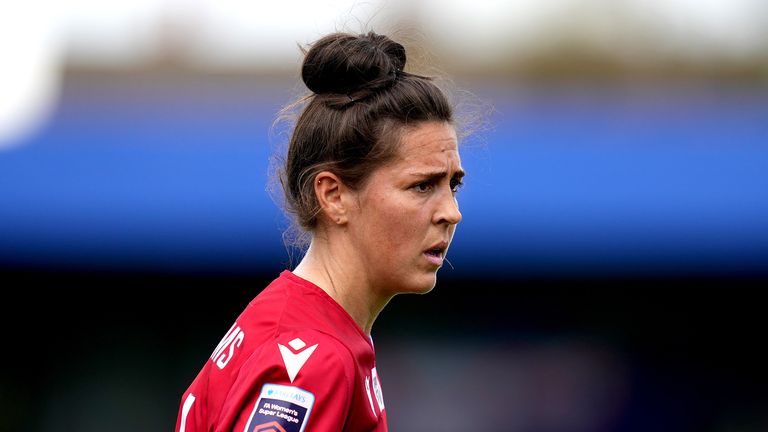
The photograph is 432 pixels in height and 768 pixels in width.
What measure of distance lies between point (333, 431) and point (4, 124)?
5.64 meters

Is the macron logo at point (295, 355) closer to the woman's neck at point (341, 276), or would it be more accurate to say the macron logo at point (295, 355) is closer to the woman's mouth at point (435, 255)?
the woman's neck at point (341, 276)

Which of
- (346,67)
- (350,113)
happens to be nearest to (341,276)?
(350,113)

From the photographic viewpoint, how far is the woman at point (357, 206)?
2.53 metres

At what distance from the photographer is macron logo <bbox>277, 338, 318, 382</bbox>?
7.55 feet

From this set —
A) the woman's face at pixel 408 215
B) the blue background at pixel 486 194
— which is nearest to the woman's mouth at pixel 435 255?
the woman's face at pixel 408 215

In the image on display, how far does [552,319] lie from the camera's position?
8242 millimetres

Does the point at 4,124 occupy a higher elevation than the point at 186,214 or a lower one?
higher

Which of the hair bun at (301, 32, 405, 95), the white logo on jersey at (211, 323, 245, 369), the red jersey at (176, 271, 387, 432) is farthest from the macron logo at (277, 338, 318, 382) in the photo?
the hair bun at (301, 32, 405, 95)

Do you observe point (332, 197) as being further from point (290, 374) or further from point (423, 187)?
point (290, 374)

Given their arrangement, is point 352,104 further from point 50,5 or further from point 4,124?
point 50,5

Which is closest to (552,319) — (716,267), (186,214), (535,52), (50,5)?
(716,267)

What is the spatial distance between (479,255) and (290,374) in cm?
514

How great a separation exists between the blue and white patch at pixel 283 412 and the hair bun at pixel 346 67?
2.76 feet

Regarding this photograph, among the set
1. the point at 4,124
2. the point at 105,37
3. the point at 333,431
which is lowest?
the point at 333,431
